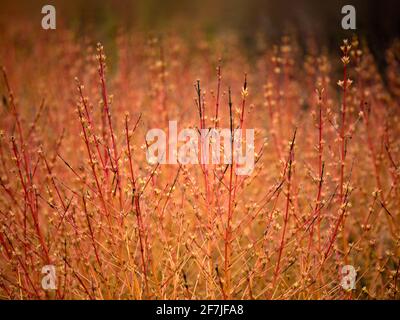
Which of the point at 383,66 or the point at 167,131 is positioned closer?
the point at 167,131

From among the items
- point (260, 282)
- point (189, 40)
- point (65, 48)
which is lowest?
point (260, 282)

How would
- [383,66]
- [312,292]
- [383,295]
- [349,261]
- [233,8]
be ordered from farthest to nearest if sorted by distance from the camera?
[233,8]
[383,66]
[349,261]
[383,295]
[312,292]

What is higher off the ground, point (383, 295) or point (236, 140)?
point (236, 140)

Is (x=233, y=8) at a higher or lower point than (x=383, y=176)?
higher

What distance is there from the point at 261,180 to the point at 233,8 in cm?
548

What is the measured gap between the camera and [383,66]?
579cm

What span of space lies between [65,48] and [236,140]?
2605mm

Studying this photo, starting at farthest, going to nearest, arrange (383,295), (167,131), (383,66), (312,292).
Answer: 1. (383,66)
2. (167,131)
3. (383,295)
4. (312,292)

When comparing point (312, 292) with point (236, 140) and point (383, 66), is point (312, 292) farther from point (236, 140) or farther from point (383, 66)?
point (383, 66)

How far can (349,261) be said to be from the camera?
247cm
